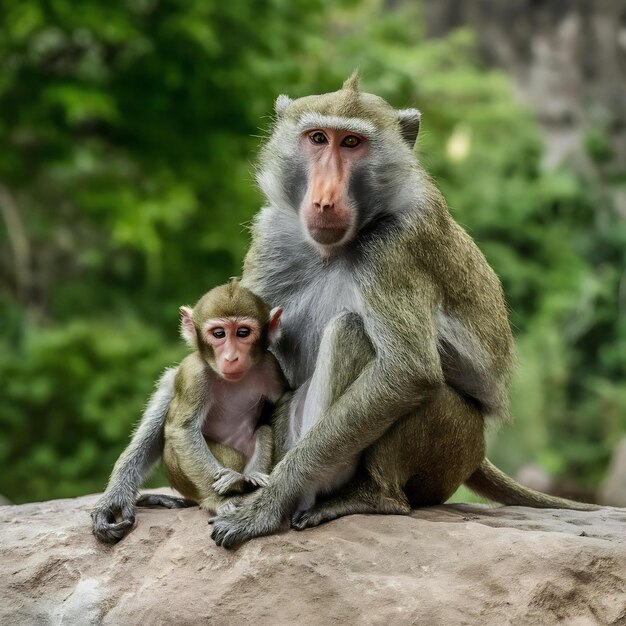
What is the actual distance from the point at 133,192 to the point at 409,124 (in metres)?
5.77

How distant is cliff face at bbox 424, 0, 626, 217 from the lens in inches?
827

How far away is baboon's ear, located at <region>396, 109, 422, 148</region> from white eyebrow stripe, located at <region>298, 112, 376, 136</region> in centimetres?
35

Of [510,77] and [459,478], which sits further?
[510,77]

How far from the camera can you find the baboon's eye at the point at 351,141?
5125mm

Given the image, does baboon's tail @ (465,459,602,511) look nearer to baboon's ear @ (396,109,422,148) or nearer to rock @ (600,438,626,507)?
baboon's ear @ (396,109,422,148)

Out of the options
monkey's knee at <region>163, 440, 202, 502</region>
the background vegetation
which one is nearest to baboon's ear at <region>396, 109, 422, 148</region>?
the background vegetation

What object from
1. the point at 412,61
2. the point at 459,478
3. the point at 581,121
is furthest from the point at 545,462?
the point at 459,478

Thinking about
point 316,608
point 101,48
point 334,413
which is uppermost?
point 101,48

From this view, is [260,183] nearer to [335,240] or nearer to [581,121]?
[335,240]

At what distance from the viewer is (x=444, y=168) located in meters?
16.7

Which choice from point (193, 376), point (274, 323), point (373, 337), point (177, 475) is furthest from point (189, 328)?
point (373, 337)

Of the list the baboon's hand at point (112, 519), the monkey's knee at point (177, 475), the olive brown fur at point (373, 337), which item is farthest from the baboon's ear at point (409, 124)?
the baboon's hand at point (112, 519)

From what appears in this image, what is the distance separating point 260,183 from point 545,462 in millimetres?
11936

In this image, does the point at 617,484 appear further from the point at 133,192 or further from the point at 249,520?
the point at 249,520
